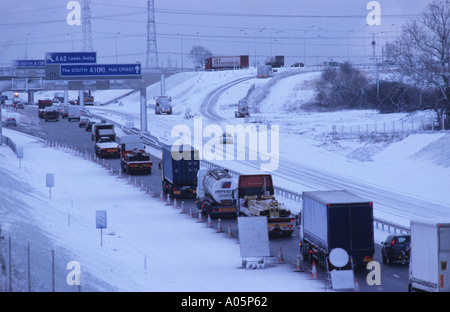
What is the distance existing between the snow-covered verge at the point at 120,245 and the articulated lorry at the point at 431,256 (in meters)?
3.48

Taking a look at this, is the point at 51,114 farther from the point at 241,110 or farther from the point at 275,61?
the point at 275,61

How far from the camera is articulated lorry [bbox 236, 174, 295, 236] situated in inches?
1242

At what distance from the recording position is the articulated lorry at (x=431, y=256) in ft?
65.9

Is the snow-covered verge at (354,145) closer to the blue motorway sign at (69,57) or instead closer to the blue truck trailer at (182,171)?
the blue truck trailer at (182,171)

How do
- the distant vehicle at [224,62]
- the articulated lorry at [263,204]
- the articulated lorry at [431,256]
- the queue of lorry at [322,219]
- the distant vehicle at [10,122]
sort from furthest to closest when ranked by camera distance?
the distant vehicle at [224,62] → the distant vehicle at [10,122] → the articulated lorry at [263,204] → the queue of lorry at [322,219] → the articulated lorry at [431,256]

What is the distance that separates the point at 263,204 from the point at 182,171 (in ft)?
40.6

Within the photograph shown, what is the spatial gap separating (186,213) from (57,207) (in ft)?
22.2

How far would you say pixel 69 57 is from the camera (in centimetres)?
8250

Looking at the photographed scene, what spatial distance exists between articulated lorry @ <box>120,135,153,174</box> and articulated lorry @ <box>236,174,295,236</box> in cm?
1915

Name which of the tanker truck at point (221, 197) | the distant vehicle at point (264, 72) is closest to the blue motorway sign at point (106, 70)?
the tanker truck at point (221, 197)

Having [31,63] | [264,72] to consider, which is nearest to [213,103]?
[264,72]

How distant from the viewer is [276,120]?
95188 millimetres

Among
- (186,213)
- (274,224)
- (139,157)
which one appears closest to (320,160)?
(139,157)

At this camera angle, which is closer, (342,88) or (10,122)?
(10,122)
